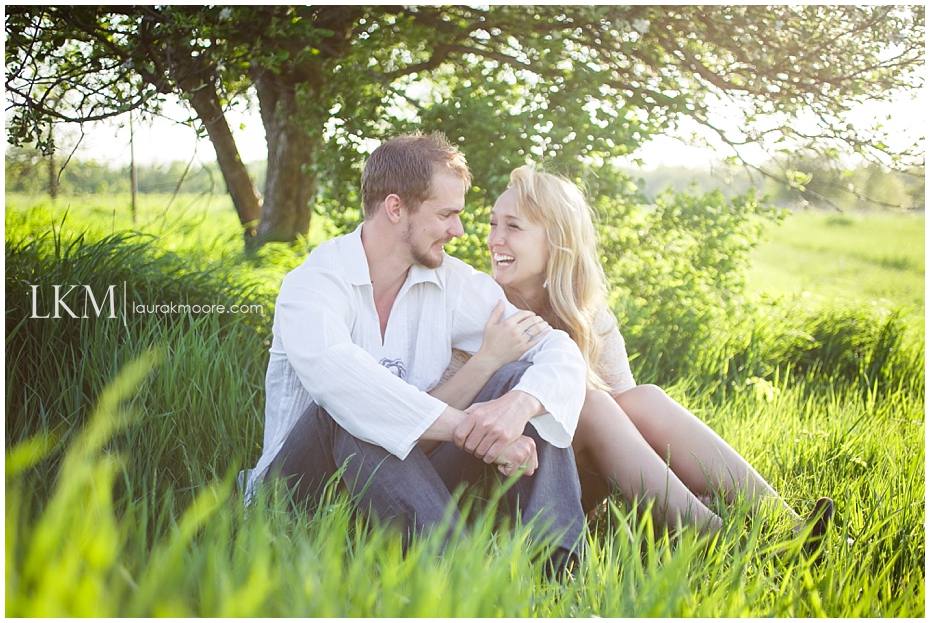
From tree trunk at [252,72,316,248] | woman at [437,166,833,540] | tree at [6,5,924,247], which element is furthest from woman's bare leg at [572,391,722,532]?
tree trunk at [252,72,316,248]

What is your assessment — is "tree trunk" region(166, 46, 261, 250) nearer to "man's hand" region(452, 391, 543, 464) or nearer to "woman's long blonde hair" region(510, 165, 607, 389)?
"woman's long blonde hair" region(510, 165, 607, 389)

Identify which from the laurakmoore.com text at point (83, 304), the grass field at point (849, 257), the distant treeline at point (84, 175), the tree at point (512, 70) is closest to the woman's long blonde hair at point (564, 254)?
the tree at point (512, 70)

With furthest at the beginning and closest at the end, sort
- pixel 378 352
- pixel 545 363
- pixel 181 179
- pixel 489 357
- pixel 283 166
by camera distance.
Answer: pixel 283 166 → pixel 181 179 → pixel 378 352 → pixel 489 357 → pixel 545 363

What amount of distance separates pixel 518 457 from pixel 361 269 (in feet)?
2.71

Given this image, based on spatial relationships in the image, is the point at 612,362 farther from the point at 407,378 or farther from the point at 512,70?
the point at 512,70

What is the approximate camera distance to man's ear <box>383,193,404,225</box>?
2.47 m

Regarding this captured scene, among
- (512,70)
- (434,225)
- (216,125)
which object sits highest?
(512,70)

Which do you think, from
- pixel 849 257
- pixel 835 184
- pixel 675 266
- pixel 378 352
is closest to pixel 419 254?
pixel 378 352

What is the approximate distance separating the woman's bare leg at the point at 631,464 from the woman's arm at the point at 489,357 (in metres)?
0.28

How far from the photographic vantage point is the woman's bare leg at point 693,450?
2.31m

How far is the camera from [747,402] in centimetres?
361

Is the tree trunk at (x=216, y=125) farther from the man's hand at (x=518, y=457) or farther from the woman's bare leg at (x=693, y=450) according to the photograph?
the woman's bare leg at (x=693, y=450)

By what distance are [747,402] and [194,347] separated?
2600mm

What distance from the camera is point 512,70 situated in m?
3.82
